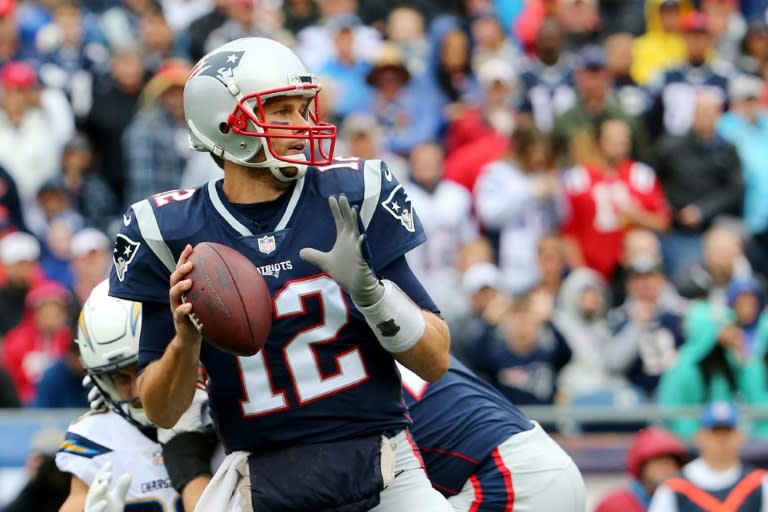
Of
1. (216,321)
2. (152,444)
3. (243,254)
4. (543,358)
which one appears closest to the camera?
(216,321)

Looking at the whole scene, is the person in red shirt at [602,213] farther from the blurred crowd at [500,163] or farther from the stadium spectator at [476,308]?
the stadium spectator at [476,308]

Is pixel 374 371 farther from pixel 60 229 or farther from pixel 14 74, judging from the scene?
pixel 14 74

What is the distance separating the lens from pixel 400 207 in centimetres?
416

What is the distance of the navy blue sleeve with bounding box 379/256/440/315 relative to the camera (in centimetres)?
415

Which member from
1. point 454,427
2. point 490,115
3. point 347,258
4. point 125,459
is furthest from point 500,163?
point 347,258

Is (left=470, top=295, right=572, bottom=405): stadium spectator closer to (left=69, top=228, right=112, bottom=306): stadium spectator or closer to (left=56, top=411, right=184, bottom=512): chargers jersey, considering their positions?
(left=69, top=228, right=112, bottom=306): stadium spectator

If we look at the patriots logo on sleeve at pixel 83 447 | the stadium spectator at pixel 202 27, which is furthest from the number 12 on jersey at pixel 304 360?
the stadium spectator at pixel 202 27

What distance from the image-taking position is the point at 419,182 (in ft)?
33.5

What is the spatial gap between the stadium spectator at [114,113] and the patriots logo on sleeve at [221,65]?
687 cm

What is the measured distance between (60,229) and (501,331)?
10.5 ft

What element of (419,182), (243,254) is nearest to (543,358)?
(419,182)

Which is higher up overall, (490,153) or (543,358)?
(490,153)

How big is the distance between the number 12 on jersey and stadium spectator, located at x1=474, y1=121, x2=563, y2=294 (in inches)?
237

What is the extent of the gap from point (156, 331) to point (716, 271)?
6.63 meters
